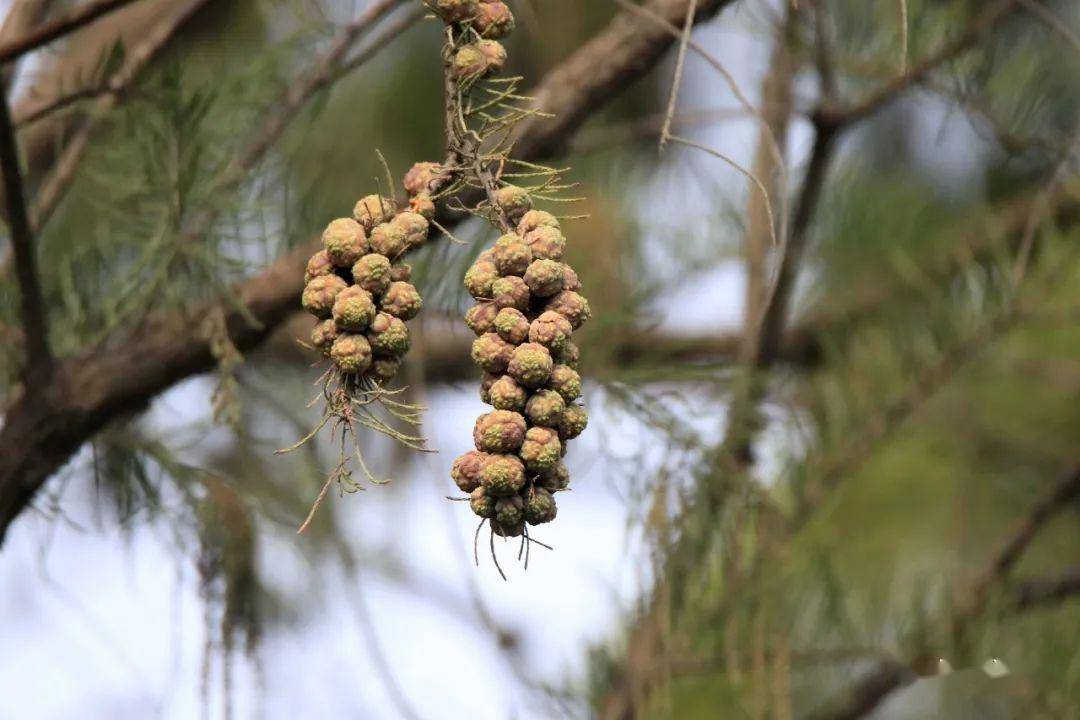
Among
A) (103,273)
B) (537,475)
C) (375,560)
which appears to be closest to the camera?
(537,475)

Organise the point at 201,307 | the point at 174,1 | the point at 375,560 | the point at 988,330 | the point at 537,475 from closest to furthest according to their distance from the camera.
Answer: the point at 537,475
the point at 201,307
the point at 988,330
the point at 174,1
the point at 375,560

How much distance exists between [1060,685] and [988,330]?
0.27 meters

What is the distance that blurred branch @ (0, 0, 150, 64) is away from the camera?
0.65 meters

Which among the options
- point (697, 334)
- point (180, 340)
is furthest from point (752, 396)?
point (697, 334)

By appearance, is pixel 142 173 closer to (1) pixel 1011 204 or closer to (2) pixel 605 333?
(2) pixel 605 333

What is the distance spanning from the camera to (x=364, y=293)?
417 mm

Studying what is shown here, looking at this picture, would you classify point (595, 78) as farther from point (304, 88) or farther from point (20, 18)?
point (20, 18)

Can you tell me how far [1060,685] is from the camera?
3.37 feet

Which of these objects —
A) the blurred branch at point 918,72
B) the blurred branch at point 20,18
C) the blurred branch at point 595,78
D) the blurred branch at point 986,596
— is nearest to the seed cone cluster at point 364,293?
the blurred branch at point 595,78

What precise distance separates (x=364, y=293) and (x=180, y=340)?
1.31 ft

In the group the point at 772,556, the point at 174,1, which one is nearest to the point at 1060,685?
the point at 772,556

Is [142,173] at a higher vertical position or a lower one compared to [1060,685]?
higher

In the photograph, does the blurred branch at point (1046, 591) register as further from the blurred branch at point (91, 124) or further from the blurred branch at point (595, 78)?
the blurred branch at point (91, 124)

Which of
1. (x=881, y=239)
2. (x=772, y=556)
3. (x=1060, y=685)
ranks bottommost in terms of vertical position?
(x=1060, y=685)
